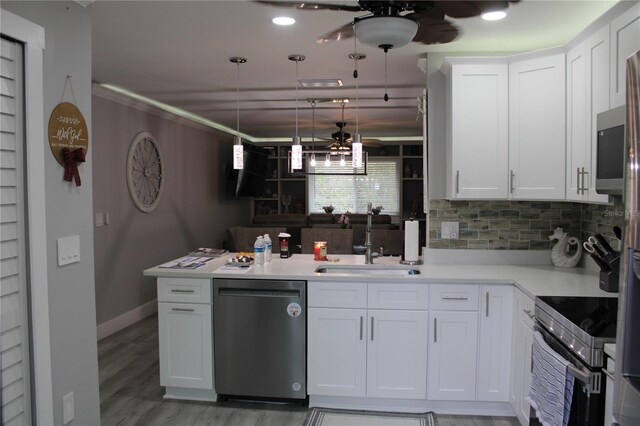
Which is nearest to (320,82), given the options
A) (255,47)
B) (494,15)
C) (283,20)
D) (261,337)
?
(255,47)

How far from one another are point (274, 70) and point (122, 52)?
1178mm

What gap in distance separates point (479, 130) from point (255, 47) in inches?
64.3

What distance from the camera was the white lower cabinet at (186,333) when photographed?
10.7 feet

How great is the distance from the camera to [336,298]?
10.3 feet

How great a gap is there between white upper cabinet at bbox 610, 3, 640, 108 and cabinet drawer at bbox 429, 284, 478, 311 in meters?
1.30

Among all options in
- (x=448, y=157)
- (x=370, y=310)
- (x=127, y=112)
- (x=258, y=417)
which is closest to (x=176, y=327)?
(x=258, y=417)

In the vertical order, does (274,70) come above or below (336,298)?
above

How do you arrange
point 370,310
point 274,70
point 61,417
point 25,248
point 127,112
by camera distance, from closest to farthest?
1. point 25,248
2. point 61,417
3. point 370,310
4. point 274,70
5. point 127,112

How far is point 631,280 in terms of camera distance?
4.12 ft

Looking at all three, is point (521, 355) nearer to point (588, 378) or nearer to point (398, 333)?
point (398, 333)

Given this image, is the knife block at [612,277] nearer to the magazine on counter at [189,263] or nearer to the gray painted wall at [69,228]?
the magazine on counter at [189,263]

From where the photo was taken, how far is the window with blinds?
382 inches

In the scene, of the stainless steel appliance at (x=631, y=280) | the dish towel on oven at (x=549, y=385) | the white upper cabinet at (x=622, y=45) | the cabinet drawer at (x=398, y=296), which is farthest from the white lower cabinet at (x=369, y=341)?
the stainless steel appliance at (x=631, y=280)

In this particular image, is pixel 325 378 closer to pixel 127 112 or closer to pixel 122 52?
pixel 122 52
